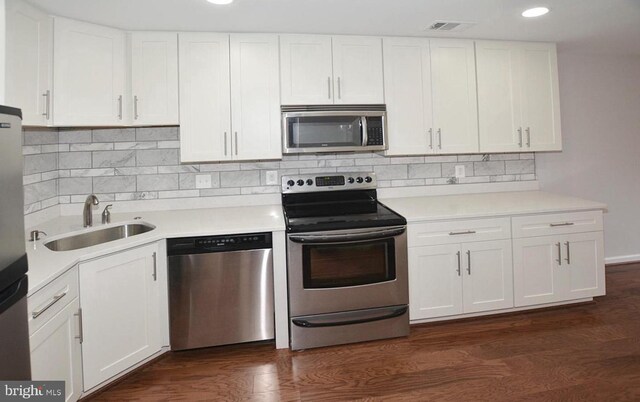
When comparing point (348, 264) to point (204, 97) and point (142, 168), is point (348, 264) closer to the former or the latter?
point (204, 97)

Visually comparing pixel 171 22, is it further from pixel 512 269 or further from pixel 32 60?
pixel 512 269

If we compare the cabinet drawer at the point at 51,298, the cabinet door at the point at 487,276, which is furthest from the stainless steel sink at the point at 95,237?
the cabinet door at the point at 487,276

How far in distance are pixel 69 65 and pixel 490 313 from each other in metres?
3.25

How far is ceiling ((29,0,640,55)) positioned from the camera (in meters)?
2.25

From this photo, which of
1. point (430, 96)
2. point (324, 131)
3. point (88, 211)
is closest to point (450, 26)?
point (430, 96)

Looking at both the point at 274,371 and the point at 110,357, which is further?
the point at 274,371

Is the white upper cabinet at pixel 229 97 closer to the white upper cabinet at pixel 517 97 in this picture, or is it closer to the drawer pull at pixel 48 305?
the drawer pull at pixel 48 305

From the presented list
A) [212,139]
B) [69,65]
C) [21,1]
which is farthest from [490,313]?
[21,1]

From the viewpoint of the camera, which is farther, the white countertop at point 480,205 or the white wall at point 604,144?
the white wall at point 604,144

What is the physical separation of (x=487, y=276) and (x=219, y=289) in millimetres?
1847

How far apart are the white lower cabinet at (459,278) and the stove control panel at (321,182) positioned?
0.76 metres

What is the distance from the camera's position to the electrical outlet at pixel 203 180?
299 cm

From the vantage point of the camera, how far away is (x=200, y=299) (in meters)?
2.33

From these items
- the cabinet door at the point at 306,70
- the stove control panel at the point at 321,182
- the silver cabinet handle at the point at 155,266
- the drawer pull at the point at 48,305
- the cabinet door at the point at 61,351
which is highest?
the cabinet door at the point at 306,70
